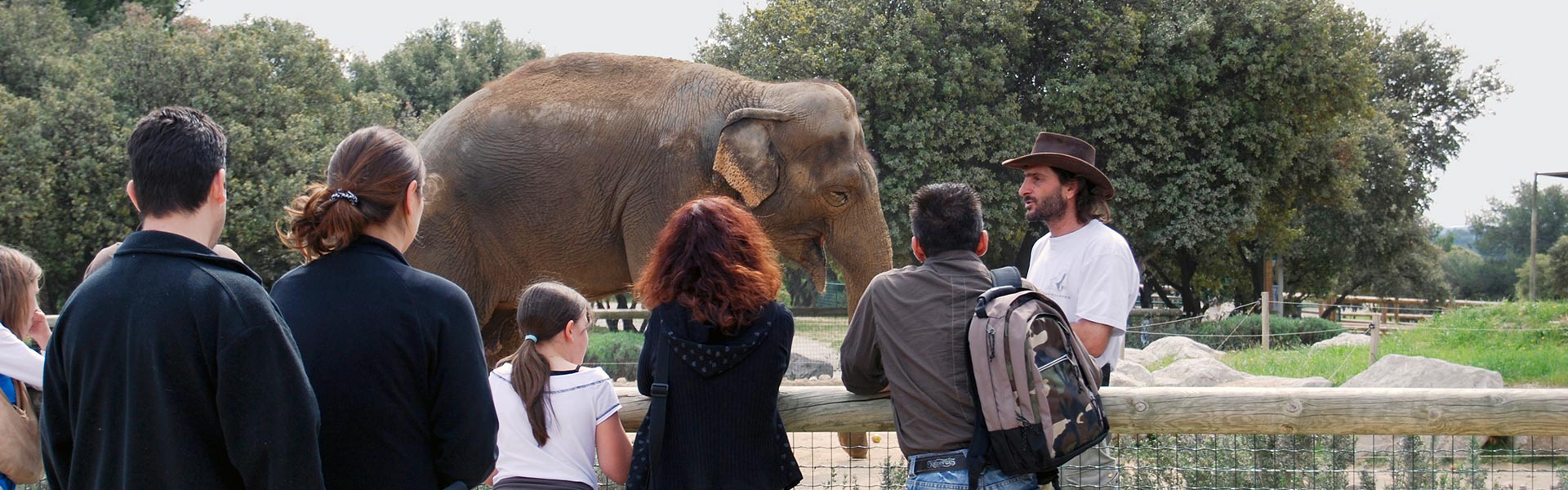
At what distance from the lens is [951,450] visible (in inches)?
123

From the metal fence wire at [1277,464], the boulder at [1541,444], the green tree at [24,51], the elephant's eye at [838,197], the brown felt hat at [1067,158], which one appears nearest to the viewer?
the brown felt hat at [1067,158]

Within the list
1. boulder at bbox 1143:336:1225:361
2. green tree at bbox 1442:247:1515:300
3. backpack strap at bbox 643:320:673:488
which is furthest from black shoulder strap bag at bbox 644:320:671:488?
green tree at bbox 1442:247:1515:300

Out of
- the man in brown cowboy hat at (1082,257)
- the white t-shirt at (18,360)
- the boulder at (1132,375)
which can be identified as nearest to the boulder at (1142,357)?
the boulder at (1132,375)

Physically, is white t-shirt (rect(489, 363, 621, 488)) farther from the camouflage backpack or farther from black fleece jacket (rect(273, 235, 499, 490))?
the camouflage backpack

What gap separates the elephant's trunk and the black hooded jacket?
3.28 meters

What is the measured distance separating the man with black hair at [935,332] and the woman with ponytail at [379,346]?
3.98 ft

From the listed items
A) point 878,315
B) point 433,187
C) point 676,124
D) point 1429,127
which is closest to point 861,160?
point 676,124

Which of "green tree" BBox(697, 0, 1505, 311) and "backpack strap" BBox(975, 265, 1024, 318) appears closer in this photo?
"backpack strap" BBox(975, 265, 1024, 318)

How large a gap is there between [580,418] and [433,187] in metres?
2.72

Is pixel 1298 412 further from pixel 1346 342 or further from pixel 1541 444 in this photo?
pixel 1346 342

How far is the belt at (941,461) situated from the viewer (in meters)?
3.11

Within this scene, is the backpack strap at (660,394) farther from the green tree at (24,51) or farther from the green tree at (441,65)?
the green tree at (441,65)

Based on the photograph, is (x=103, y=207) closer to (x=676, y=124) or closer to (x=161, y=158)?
(x=676, y=124)

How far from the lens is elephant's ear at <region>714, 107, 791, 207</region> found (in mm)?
5742
